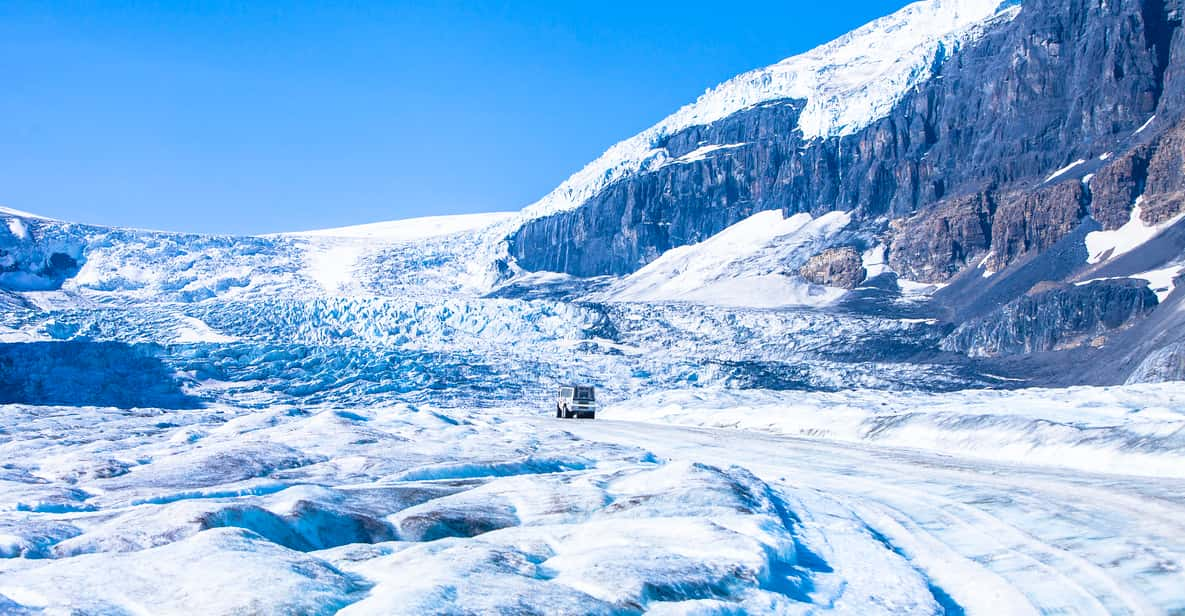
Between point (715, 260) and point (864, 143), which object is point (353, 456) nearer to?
point (715, 260)

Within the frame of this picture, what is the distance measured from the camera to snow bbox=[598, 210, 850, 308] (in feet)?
488

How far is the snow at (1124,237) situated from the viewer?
11235 cm

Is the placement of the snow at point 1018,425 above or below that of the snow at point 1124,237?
below

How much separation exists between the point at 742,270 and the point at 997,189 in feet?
133

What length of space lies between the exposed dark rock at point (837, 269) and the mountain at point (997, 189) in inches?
12.3

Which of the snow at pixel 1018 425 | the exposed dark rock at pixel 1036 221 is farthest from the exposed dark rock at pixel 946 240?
the snow at pixel 1018 425

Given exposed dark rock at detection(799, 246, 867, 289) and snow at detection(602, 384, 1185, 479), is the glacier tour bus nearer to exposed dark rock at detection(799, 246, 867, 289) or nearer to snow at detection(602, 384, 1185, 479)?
snow at detection(602, 384, 1185, 479)

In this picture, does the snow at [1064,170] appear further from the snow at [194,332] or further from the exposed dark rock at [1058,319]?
the snow at [194,332]

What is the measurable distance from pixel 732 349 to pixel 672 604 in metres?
96.6

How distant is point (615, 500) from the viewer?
13914mm

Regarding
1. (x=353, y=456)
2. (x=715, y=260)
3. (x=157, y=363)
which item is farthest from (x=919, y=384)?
(x=715, y=260)

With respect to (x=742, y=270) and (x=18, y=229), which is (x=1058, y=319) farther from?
(x=18, y=229)

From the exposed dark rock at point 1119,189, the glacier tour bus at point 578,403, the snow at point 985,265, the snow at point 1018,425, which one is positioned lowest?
the glacier tour bus at point 578,403

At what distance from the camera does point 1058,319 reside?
9819 centimetres
